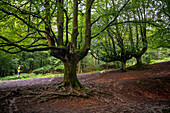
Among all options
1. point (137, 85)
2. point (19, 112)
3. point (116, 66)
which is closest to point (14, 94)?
point (19, 112)

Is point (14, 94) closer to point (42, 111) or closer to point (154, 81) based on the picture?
point (42, 111)

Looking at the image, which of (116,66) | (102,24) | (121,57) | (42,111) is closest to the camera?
(42,111)

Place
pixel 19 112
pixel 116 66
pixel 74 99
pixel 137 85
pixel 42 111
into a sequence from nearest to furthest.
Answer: pixel 19 112 → pixel 42 111 → pixel 74 99 → pixel 137 85 → pixel 116 66

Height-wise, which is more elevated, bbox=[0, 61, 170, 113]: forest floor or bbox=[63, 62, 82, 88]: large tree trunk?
bbox=[63, 62, 82, 88]: large tree trunk

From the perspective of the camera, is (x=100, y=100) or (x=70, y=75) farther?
(x=70, y=75)

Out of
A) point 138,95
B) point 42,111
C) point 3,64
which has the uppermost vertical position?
point 3,64

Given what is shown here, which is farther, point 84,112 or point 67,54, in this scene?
point 67,54

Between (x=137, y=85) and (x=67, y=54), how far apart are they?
4.88 meters

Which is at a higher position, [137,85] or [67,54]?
[67,54]

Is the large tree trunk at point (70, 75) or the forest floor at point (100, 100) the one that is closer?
the forest floor at point (100, 100)

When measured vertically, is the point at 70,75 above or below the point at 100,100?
above

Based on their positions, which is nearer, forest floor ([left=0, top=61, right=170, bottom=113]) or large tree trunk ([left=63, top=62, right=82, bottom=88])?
forest floor ([left=0, top=61, right=170, bottom=113])

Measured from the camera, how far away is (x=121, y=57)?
34.0 ft

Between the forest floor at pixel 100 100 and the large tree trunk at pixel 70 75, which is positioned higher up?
the large tree trunk at pixel 70 75
